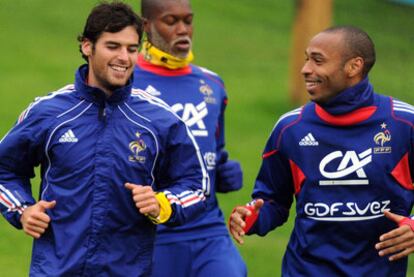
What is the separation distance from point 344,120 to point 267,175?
22.4 inches

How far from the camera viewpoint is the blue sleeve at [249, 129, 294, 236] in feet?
27.6

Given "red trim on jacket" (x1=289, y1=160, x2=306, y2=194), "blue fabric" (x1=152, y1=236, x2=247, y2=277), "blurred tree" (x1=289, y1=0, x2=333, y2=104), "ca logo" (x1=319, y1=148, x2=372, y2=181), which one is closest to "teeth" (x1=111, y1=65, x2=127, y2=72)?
"red trim on jacket" (x1=289, y1=160, x2=306, y2=194)

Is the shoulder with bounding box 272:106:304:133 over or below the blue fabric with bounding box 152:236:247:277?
over

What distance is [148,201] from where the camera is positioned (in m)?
7.68

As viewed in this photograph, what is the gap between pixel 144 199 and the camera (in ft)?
25.2

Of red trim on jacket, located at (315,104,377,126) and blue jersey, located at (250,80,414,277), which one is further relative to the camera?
red trim on jacket, located at (315,104,377,126)

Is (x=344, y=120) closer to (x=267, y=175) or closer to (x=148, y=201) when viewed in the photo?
(x=267, y=175)

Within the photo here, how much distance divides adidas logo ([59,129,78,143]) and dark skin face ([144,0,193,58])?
6.46 ft

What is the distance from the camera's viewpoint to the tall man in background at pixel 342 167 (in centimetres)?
815

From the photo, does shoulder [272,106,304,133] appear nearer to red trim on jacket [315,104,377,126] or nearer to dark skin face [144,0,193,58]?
red trim on jacket [315,104,377,126]

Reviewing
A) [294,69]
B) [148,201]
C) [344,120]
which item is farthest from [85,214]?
[294,69]

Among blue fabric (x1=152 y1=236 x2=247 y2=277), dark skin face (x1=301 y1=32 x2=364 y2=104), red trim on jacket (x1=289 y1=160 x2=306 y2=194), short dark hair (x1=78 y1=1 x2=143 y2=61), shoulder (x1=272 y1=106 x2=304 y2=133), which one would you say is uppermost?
short dark hair (x1=78 y1=1 x2=143 y2=61)

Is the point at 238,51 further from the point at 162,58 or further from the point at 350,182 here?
the point at 350,182

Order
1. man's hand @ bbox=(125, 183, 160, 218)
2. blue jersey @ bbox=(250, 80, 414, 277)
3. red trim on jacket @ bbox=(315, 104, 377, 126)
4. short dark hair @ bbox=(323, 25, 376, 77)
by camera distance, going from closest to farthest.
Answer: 1. man's hand @ bbox=(125, 183, 160, 218)
2. blue jersey @ bbox=(250, 80, 414, 277)
3. red trim on jacket @ bbox=(315, 104, 377, 126)
4. short dark hair @ bbox=(323, 25, 376, 77)
